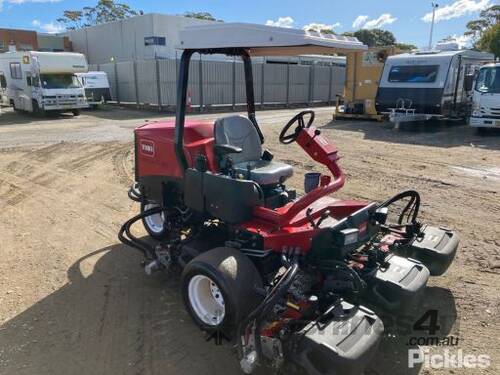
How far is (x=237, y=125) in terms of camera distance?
3941 mm

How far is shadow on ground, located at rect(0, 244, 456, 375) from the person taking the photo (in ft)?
9.12

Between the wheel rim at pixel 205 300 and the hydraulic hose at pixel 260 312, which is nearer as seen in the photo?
the hydraulic hose at pixel 260 312

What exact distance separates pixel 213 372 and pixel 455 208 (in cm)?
428

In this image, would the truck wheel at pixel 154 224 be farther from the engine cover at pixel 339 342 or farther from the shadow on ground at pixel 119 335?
the engine cover at pixel 339 342

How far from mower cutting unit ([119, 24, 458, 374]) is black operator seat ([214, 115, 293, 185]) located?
12mm

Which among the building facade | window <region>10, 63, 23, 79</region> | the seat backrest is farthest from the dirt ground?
the building facade

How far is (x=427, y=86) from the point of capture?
13.3 metres

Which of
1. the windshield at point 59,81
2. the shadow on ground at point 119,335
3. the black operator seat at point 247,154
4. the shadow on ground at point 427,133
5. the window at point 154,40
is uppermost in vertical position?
the window at point 154,40

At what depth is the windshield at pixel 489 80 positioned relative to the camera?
1159cm

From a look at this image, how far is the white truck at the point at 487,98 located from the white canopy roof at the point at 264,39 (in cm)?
999

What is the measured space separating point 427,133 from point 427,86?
4.94ft

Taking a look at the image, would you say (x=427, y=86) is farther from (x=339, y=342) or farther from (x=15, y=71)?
(x=15, y=71)

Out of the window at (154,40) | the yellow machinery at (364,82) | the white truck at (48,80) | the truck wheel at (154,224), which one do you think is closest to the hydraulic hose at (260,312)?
the truck wheel at (154,224)

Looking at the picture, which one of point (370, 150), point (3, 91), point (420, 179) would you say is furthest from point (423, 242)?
point (3, 91)
